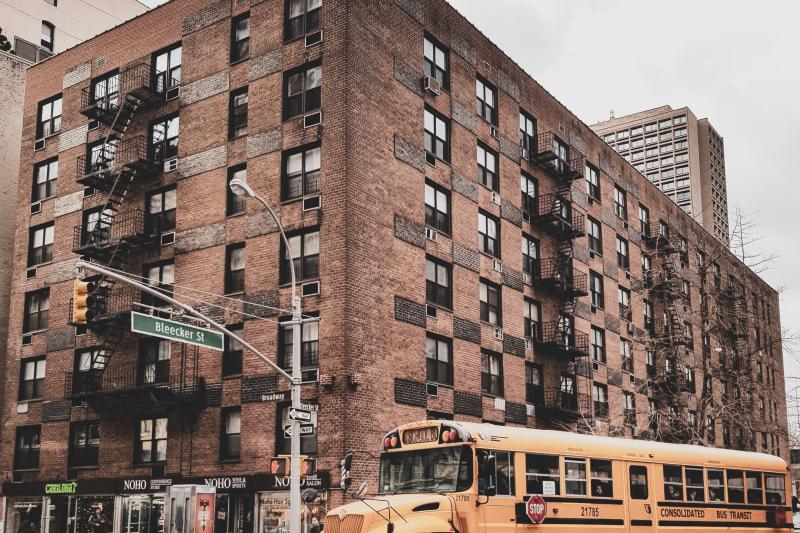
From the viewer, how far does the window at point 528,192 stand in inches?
1678

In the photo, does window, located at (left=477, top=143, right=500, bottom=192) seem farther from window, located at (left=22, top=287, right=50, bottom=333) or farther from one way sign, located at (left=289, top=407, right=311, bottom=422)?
window, located at (left=22, top=287, right=50, bottom=333)

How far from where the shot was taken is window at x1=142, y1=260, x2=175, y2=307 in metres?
36.2

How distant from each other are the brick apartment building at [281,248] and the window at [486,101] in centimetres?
10

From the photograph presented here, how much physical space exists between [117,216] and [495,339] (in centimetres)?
1612

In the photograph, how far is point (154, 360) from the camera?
1414 inches

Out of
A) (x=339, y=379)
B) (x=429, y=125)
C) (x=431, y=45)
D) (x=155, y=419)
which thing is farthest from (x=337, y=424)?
(x=431, y=45)

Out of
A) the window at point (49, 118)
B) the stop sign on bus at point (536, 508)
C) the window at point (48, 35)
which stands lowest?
the stop sign on bus at point (536, 508)

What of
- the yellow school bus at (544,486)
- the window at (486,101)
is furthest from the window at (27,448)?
the yellow school bus at (544,486)

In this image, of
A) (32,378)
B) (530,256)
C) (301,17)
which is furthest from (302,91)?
(32,378)

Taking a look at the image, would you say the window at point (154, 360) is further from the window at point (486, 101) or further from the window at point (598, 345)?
the window at point (598, 345)

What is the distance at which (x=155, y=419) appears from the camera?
35.2 metres

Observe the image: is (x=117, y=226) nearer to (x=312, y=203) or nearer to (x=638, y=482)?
(x=312, y=203)

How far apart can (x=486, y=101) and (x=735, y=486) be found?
21.6 meters

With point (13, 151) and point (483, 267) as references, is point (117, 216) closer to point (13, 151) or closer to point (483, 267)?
point (13, 151)
